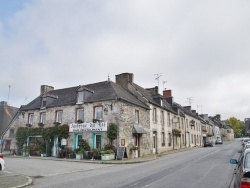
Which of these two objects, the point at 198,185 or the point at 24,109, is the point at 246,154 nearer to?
the point at 198,185

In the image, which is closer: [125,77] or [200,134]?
[125,77]

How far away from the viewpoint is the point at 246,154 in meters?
6.23

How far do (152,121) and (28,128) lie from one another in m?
14.3

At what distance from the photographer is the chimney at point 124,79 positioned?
2883 centimetres

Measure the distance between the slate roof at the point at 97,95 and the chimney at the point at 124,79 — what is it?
1529 millimetres

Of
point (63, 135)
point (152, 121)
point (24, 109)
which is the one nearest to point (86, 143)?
point (63, 135)

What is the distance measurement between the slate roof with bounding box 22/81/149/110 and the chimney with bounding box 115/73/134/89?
5.02 feet

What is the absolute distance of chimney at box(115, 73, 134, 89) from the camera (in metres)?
28.8

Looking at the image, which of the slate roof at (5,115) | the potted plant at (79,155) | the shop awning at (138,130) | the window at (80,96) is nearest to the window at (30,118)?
the window at (80,96)

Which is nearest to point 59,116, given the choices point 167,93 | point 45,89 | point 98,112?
point 98,112

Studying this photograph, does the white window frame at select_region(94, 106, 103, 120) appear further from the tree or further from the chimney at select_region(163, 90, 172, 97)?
the tree

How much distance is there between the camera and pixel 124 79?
2895 centimetres

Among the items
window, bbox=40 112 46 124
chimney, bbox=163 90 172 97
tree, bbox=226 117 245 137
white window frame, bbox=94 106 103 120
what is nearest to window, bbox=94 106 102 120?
white window frame, bbox=94 106 103 120

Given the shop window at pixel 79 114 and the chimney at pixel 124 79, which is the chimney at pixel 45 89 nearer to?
the chimney at pixel 124 79
